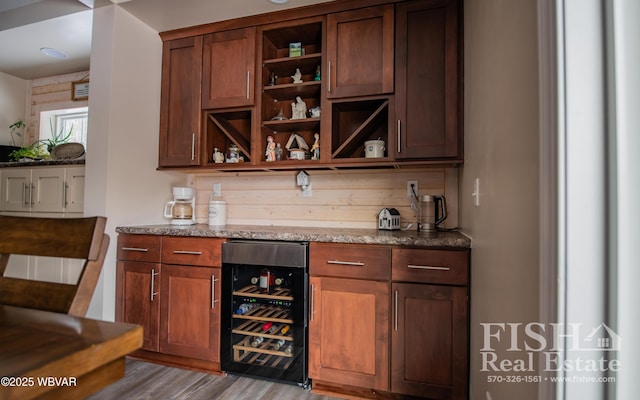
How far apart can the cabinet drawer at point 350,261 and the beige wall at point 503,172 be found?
1.51 ft

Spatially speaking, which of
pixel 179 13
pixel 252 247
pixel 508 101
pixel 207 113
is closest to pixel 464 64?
pixel 508 101

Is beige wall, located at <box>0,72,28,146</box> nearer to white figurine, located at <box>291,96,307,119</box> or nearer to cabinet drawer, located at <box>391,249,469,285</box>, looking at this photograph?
white figurine, located at <box>291,96,307,119</box>

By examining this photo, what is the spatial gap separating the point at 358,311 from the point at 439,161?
1.05m

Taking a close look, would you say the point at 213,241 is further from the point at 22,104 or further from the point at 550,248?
the point at 22,104

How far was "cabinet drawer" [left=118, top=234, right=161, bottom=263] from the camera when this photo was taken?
2088mm

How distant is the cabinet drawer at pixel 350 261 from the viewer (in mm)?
1660

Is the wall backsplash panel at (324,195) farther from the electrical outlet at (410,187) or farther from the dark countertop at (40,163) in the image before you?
the dark countertop at (40,163)

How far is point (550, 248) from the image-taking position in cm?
57

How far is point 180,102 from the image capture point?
2.40m

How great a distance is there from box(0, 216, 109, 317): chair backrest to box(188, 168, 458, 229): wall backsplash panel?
5.42 ft

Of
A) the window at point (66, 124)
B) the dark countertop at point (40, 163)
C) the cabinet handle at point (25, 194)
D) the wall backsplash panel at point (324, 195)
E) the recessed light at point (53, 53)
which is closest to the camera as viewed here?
the wall backsplash panel at point (324, 195)

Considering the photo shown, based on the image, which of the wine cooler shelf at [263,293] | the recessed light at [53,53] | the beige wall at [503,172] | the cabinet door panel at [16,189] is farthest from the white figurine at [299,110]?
the recessed light at [53,53]

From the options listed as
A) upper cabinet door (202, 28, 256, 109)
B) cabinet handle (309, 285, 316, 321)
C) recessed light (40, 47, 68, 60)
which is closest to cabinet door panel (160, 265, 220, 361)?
cabinet handle (309, 285, 316, 321)

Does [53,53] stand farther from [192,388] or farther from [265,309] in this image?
[192,388]
